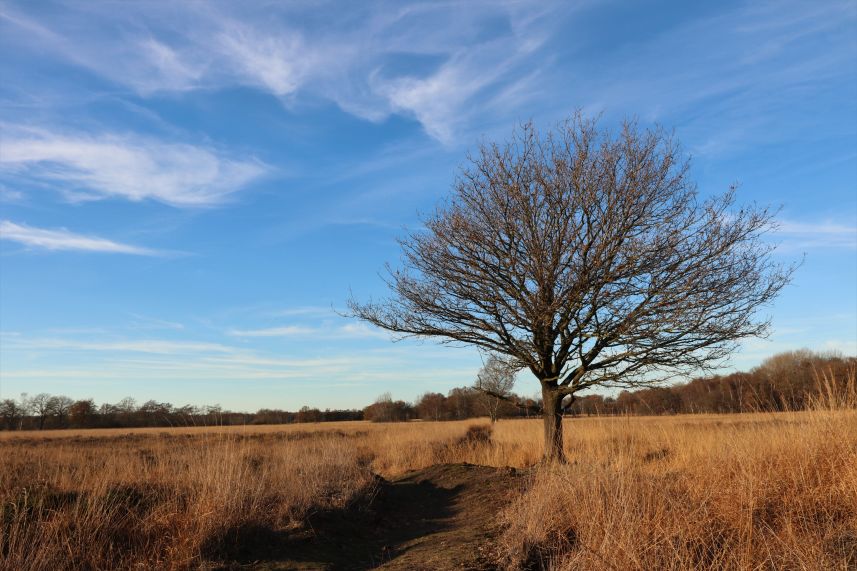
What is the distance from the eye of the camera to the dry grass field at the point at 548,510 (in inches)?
170

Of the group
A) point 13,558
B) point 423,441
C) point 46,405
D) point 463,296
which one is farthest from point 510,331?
point 46,405

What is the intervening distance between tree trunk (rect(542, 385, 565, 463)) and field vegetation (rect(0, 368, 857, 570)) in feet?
1.18

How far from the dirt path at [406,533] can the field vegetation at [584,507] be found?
0.25 ft

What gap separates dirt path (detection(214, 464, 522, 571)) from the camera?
5617 millimetres

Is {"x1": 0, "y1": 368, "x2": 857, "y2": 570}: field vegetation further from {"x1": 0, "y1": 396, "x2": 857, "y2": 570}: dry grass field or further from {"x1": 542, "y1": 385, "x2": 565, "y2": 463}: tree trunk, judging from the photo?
{"x1": 542, "y1": 385, "x2": 565, "y2": 463}: tree trunk

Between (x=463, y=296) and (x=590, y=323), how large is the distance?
2.15 m

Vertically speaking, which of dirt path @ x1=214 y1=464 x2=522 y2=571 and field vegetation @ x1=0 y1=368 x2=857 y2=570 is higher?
field vegetation @ x1=0 y1=368 x2=857 y2=570

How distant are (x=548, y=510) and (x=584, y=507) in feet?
1.63

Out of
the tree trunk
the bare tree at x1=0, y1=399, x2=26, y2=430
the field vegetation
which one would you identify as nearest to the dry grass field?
the field vegetation

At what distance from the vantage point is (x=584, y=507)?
5.11 meters

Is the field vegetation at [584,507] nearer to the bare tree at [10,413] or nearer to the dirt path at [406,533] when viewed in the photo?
the dirt path at [406,533]

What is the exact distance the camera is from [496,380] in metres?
25.3

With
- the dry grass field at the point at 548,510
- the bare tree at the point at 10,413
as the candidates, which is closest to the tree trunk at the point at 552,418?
the dry grass field at the point at 548,510

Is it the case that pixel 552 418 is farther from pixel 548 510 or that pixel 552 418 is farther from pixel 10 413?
pixel 10 413
